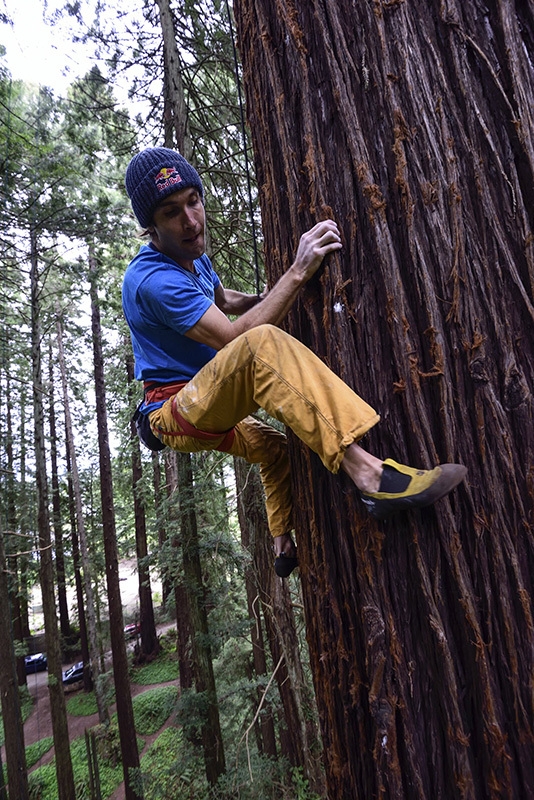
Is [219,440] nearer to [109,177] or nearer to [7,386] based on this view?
[109,177]

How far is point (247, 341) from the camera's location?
1.73 m

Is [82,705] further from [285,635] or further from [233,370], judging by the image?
[233,370]

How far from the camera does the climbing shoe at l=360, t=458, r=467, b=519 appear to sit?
3.93 feet

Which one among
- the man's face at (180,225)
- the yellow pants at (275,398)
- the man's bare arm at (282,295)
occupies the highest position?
the man's face at (180,225)

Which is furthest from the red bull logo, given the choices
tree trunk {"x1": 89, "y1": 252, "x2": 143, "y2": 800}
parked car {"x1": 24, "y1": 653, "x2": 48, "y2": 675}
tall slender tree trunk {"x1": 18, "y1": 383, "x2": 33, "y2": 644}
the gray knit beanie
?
parked car {"x1": 24, "y1": 653, "x2": 48, "y2": 675}

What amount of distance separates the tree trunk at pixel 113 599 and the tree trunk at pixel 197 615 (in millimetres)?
4710

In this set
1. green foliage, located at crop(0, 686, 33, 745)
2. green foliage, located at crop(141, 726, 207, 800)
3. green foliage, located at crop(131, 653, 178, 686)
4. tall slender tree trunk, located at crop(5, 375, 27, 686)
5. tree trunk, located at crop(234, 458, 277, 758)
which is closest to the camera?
tree trunk, located at crop(234, 458, 277, 758)

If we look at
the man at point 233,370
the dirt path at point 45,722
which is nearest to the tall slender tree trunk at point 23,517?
the dirt path at point 45,722

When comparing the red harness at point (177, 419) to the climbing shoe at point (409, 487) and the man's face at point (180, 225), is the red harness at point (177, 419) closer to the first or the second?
the man's face at point (180, 225)

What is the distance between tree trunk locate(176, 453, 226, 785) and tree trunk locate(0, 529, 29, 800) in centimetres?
394

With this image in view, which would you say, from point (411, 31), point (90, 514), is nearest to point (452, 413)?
point (411, 31)

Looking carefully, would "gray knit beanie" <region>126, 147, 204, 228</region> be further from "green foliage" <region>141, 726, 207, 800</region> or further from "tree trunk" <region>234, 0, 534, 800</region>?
"green foliage" <region>141, 726, 207, 800</region>

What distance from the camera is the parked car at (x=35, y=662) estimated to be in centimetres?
2109

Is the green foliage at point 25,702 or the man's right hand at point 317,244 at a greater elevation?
the man's right hand at point 317,244
